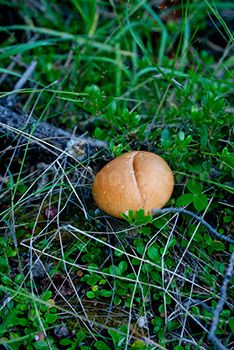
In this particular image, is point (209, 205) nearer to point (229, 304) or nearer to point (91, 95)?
point (229, 304)

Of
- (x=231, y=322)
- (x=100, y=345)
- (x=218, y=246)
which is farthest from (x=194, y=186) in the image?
(x=100, y=345)

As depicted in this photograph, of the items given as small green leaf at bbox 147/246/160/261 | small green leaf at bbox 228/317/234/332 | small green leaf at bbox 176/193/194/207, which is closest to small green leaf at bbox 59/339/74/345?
small green leaf at bbox 147/246/160/261

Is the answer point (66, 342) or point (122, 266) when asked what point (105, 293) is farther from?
point (66, 342)

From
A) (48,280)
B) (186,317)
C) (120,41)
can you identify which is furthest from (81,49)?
(186,317)

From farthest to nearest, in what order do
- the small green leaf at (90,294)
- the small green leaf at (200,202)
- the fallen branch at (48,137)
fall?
the fallen branch at (48,137) → the small green leaf at (200,202) → the small green leaf at (90,294)

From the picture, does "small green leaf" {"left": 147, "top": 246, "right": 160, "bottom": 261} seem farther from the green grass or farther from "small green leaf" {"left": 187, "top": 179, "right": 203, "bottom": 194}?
"small green leaf" {"left": 187, "top": 179, "right": 203, "bottom": 194}

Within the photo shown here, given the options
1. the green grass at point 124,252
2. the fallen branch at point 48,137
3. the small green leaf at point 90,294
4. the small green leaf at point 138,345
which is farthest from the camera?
the fallen branch at point 48,137

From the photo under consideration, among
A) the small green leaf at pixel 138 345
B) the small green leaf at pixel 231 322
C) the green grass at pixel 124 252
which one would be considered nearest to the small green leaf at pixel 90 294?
the green grass at pixel 124 252

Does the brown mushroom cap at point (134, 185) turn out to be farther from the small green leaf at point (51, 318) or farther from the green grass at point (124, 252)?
the small green leaf at point (51, 318)
